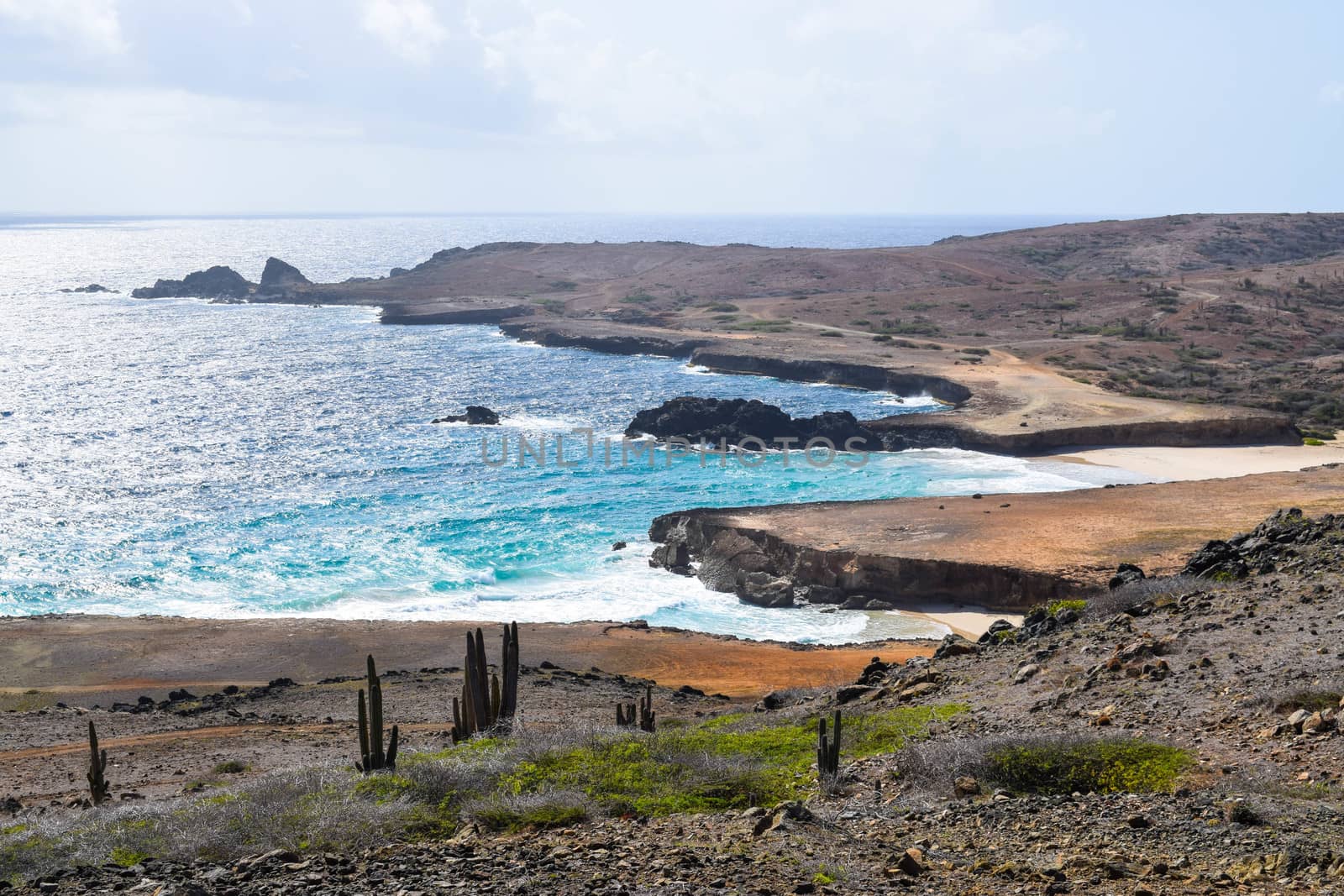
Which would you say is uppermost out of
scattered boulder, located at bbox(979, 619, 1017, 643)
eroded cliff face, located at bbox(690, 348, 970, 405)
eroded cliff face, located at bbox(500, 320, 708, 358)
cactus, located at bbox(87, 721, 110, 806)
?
eroded cliff face, located at bbox(500, 320, 708, 358)

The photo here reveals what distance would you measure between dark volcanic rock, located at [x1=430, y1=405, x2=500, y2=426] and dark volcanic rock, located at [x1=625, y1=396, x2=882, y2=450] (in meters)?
7.87

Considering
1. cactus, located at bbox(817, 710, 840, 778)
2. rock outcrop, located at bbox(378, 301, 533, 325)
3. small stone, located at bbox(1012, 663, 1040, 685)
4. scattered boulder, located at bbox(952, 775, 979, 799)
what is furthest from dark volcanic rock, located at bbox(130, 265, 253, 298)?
scattered boulder, located at bbox(952, 775, 979, 799)

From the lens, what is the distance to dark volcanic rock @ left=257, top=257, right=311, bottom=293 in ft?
422

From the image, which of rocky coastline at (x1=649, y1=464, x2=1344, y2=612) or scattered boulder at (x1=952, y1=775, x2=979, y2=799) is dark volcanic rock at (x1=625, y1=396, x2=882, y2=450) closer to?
rocky coastline at (x1=649, y1=464, x2=1344, y2=612)

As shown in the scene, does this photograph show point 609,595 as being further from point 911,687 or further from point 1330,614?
point 1330,614

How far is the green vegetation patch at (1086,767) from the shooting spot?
439 inches

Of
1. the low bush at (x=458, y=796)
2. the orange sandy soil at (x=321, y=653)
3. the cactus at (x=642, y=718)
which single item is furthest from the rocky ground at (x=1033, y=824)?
the orange sandy soil at (x=321, y=653)

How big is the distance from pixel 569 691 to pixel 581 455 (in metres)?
32.7

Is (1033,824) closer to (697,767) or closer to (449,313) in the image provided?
(697,767)

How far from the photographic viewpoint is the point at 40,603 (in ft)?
114

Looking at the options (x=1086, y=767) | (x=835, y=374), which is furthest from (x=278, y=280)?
(x=1086, y=767)

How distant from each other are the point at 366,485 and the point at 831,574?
22712 mm

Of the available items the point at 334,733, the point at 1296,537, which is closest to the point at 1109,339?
the point at 1296,537

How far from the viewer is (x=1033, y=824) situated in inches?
394
